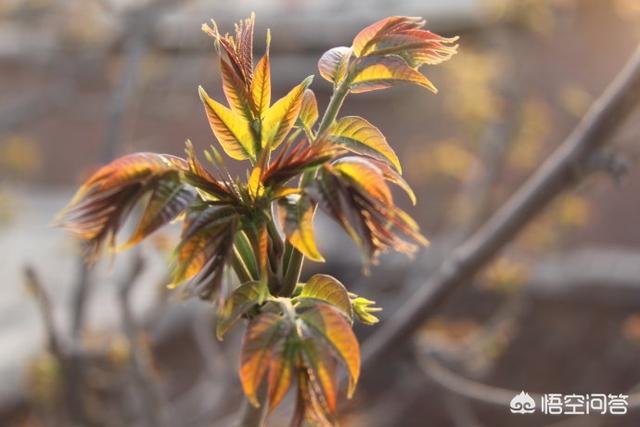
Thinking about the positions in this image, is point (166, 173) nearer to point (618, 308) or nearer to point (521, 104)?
point (521, 104)

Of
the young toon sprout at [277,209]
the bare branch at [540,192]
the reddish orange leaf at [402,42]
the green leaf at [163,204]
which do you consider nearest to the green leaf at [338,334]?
the young toon sprout at [277,209]

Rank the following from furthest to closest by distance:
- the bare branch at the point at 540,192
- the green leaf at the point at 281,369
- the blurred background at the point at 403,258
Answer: the blurred background at the point at 403,258 → the bare branch at the point at 540,192 → the green leaf at the point at 281,369

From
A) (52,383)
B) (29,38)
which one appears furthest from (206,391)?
(29,38)

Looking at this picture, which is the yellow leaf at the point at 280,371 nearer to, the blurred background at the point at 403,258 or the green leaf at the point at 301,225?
the green leaf at the point at 301,225

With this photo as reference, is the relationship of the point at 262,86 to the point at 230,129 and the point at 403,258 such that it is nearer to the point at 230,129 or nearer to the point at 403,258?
the point at 230,129

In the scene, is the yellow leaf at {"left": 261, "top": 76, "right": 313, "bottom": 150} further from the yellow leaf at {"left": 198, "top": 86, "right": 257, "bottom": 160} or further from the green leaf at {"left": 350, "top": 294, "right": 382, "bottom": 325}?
the green leaf at {"left": 350, "top": 294, "right": 382, "bottom": 325}

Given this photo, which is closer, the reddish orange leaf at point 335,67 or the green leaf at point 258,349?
the green leaf at point 258,349

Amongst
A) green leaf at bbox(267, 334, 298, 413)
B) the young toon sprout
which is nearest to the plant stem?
the young toon sprout
